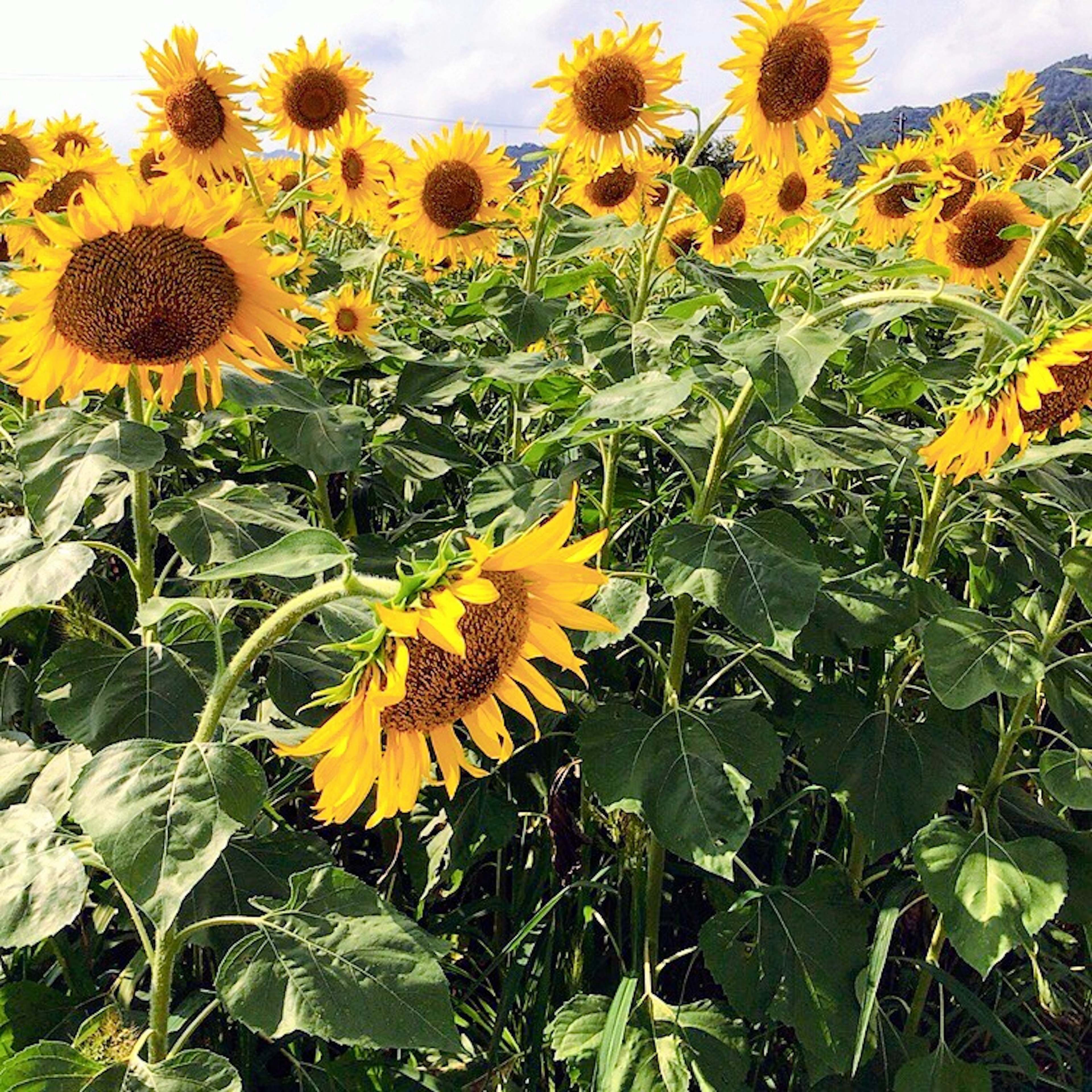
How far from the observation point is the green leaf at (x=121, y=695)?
134cm

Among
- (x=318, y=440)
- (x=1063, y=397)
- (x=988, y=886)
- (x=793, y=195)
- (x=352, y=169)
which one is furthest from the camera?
(x=793, y=195)

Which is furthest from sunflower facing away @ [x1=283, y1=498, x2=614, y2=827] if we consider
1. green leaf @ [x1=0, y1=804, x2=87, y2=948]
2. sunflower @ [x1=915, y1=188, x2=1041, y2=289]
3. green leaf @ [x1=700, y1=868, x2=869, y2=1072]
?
sunflower @ [x1=915, y1=188, x2=1041, y2=289]

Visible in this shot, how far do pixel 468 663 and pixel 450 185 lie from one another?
7.59 ft

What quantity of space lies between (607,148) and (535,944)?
1.78 meters

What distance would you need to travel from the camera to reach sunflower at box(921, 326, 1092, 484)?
1.44m

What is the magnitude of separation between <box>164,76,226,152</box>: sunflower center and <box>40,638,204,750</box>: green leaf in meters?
1.69

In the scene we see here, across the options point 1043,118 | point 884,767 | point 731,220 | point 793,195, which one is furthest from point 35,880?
point 1043,118

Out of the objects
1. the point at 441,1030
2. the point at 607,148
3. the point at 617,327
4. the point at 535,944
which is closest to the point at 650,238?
the point at 617,327

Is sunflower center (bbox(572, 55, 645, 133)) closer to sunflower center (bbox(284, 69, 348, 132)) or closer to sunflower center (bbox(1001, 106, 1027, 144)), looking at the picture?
sunflower center (bbox(284, 69, 348, 132))

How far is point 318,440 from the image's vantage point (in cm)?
183

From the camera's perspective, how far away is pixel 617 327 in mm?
1908

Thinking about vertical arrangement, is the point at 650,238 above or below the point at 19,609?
above

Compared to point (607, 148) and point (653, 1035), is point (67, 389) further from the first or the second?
point (607, 148)

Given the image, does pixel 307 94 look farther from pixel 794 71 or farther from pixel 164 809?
pixel 164 809
